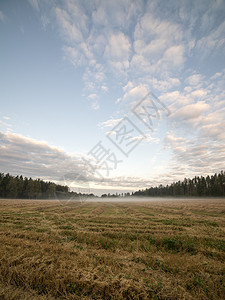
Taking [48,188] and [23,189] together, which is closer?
[23,189]


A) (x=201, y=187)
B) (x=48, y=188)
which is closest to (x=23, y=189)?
(x=48, y=188)

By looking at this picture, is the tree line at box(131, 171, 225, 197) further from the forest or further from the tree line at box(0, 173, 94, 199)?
the tree line at box(0, 173, 94, 199)

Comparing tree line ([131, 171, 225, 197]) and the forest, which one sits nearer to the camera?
the forest

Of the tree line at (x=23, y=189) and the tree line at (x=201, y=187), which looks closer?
the tree line at (x=23, y=189)

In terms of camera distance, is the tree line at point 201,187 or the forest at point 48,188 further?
the tree line at point 201,187

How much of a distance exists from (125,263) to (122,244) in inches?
116

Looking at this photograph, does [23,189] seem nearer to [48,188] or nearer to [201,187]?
[48,188]

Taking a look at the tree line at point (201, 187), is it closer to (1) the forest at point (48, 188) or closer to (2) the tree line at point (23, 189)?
(1) the forest at point (48, 188)

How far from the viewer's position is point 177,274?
511 cm

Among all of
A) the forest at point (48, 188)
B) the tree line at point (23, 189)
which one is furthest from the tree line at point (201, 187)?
the tree line at point (23, 189)

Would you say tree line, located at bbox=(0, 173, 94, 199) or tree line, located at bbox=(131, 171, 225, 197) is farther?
tree line, located at bbox=(131, 171, 225, 197)

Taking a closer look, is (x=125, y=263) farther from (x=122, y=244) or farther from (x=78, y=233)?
(x=78, y=233)

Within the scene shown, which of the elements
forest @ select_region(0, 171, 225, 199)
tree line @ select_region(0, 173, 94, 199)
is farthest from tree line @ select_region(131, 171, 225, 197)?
tree line @ select_region(0, 173, 94, 199)

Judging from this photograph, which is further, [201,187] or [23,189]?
[201,187]
